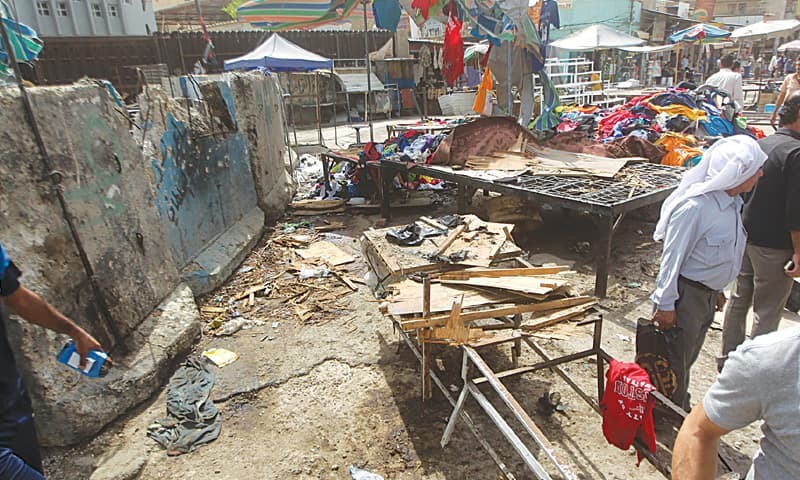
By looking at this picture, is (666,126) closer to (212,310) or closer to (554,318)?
(554,318)

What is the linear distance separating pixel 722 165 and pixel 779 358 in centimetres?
191

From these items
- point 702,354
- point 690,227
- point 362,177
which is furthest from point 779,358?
point 362,177

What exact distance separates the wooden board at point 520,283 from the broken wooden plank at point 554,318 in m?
0.18

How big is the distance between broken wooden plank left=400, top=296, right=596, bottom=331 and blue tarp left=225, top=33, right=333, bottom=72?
1272 centimetres

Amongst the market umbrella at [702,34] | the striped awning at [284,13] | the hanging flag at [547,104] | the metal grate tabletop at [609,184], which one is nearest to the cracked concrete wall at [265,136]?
the striped awning at [284,13]

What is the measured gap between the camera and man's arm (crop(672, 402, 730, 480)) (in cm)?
144

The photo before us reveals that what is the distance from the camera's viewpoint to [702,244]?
9.54 ft

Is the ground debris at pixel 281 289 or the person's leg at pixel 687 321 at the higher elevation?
the person's leg at pixel 687 321

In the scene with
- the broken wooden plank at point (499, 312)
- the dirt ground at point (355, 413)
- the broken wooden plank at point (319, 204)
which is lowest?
the dirt ground at point (355, 413)

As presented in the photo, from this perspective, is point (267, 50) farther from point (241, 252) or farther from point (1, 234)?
point (1, 234)

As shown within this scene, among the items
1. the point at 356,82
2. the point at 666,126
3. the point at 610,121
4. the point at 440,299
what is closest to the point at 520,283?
the point at 440,299

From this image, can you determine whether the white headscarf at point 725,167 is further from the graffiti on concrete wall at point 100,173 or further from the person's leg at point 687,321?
the graffiti on concrete wall at point 100,173

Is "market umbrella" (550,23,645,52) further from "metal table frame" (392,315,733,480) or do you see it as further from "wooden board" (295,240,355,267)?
"metal table frame" (392,315,733,480)

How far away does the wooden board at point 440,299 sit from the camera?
329 cm
